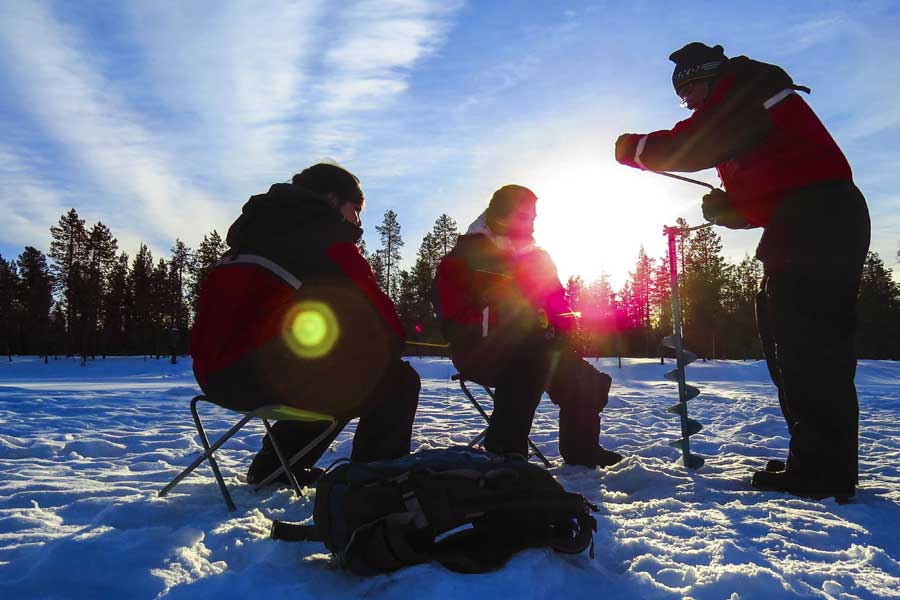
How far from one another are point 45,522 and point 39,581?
2.53 feet

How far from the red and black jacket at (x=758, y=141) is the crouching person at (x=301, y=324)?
1.89 m

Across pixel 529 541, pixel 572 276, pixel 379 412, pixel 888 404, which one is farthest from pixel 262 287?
pixel 572 276

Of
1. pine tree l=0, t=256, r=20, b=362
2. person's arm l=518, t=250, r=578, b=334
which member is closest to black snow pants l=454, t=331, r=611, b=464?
person's arm l=518, t=250, r=578, b=334

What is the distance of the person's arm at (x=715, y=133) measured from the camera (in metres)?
2.64

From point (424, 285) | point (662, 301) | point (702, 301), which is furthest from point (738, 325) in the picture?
point (424, 285)

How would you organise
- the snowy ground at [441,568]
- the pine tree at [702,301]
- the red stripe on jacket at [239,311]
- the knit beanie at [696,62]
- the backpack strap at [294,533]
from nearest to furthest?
the snowy ground at [441,568], the backpack strap at [294,533], the red stripe on jacket at [239,311], the knit beanie at [696,62], the pine tree at [702,301]

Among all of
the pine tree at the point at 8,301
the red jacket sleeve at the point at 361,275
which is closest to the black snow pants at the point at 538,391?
the red jacket sleeve at the point at 361,275

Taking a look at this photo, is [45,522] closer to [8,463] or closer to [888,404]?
[8,463]

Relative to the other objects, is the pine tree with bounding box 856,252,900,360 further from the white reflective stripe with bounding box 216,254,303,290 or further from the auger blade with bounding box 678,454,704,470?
the white reflective stripe with bounding box 216,254,303,290

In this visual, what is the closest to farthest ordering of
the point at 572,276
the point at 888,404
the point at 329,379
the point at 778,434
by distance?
the point at 329,379, the point at 778,434, the point at 888,404, the point at 572,276

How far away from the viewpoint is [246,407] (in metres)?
2.43

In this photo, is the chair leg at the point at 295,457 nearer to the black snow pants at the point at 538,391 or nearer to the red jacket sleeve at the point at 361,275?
the red jacket sleeve at the point at 361,275

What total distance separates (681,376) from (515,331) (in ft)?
3.87

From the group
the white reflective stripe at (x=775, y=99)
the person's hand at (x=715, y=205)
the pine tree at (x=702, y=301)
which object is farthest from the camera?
the pine tree at (x=702, y=301)
